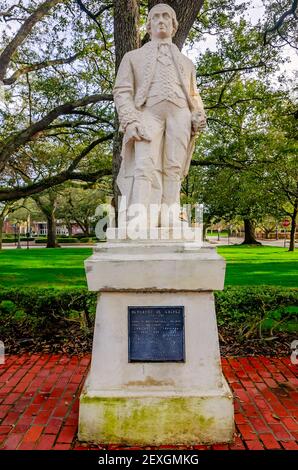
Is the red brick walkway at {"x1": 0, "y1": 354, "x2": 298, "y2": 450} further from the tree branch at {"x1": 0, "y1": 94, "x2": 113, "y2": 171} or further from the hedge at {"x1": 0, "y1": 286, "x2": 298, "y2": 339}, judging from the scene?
the tree branch at {"x1": 0, "y1": 94, "x2": 113, "y2": 171}

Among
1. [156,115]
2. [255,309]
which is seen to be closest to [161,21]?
[156,115]

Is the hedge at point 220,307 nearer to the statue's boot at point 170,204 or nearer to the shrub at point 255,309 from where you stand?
the shrub at point 255,309

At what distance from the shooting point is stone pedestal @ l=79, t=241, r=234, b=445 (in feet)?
11.1

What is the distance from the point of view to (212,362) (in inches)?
135

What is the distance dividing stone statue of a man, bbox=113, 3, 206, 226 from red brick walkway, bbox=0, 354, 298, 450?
2040mm

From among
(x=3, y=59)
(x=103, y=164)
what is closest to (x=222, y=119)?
(x=103, y=164)

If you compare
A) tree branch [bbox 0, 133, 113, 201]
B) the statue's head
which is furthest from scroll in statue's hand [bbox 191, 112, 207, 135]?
tree branch [bbox 0, 133, 113, 201]

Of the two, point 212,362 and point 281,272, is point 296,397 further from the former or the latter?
point 281,272

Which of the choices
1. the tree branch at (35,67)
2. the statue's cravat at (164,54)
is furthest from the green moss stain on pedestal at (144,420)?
the tree branch at (35,67)

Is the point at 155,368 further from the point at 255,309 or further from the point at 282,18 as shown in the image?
the point at 282,18

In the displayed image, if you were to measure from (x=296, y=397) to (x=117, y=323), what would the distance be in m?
2.22

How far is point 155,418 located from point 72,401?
1171 millimetres

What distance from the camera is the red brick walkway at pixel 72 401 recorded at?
3.39m

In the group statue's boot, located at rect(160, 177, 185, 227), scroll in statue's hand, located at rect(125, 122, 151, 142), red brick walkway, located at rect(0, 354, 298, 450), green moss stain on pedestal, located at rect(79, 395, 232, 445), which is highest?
scroll in statue's hand, located at rect(125, 122, 151, 142)
